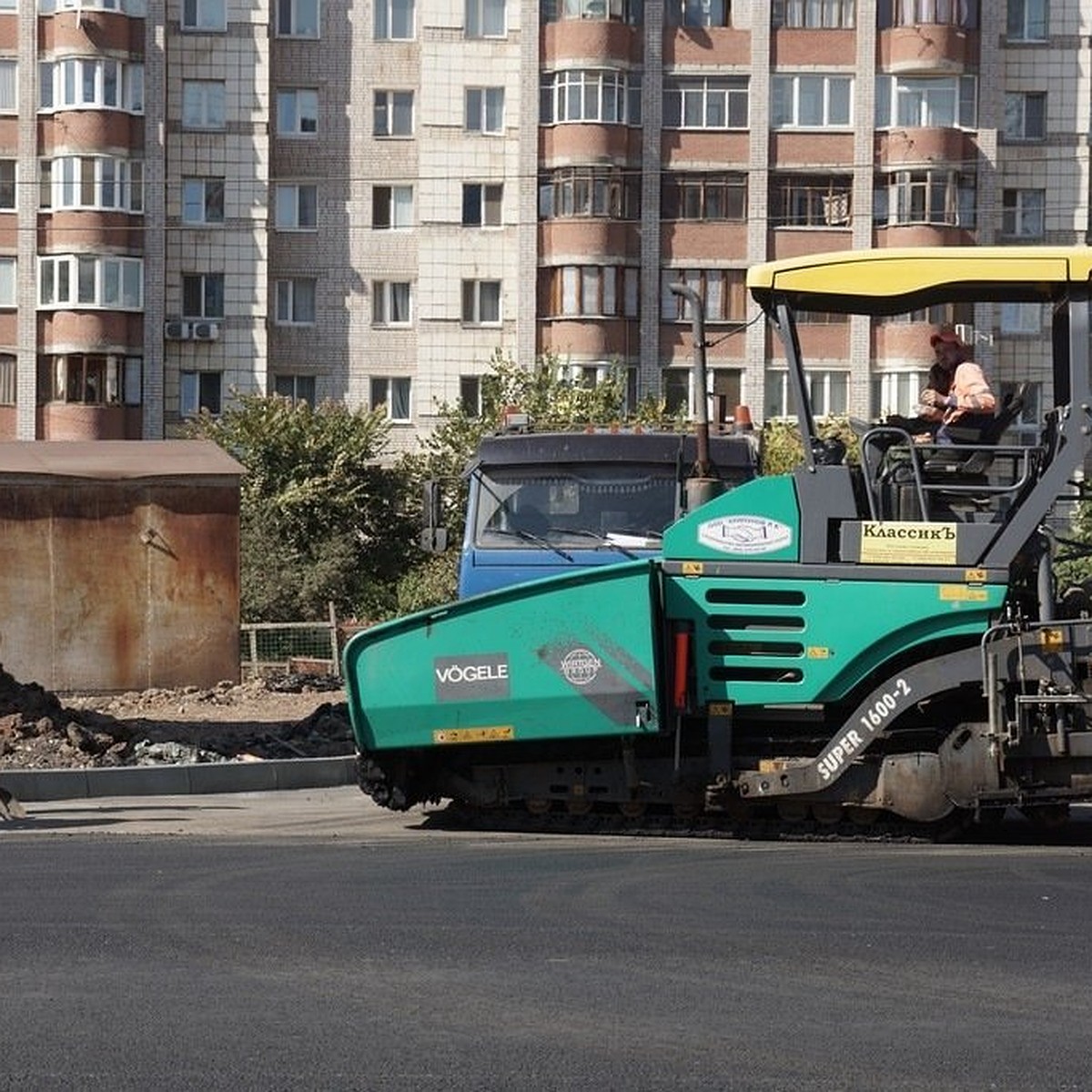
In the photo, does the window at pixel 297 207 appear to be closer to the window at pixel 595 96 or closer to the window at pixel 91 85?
the window at pixel 91 85

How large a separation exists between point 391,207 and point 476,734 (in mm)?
43891

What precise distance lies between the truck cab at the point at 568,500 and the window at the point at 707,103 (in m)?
38.6

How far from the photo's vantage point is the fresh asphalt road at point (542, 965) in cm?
695

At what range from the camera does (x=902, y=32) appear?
54.4 meters

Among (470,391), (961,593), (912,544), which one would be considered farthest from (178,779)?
(470,391)

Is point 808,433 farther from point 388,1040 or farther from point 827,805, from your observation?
point 388,1040

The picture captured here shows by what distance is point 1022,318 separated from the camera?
40.4 feet

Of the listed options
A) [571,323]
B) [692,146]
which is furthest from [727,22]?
[571,323]

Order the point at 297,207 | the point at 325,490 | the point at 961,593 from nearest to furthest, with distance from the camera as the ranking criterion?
the point at 961,593
the point at 325,490
the point at 297,207

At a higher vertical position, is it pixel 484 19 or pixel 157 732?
pixel 484 19

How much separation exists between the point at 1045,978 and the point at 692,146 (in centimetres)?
4772

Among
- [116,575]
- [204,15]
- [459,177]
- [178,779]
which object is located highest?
[204,15]

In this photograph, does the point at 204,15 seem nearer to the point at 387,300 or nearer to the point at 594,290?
the point at 387,300

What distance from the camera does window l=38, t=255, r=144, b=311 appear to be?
2093 inches
